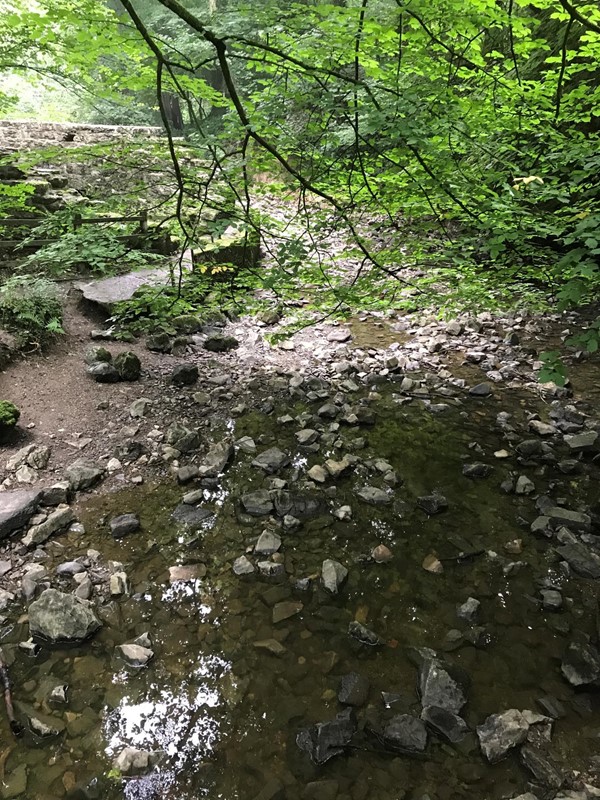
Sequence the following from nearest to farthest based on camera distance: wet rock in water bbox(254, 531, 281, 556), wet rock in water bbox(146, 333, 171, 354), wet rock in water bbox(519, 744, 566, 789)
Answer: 1. wet rock in water bbox(519, 744, 566, 789)
2. wet rock in water bbox(254, 531, 281, 556)
3. wet rock in water bbox(146, 333, 171, 354)

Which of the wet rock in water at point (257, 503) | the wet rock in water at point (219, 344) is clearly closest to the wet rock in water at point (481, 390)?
the wet rock in water at point (257, 503)

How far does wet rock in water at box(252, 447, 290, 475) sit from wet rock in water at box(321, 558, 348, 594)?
139 cm

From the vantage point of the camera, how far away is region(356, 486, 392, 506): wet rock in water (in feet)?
13.7

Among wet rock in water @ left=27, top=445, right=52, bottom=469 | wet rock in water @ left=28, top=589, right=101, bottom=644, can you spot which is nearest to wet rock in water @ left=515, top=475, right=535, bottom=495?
wet rock in water @ left=28, top=589, right=101, bottom=644

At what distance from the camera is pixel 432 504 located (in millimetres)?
4047

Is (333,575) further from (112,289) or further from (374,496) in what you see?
(112,289)

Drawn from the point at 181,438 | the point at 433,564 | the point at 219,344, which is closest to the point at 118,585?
the point at 181,438

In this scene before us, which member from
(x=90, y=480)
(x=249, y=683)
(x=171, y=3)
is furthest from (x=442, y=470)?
(x=171, y=3)

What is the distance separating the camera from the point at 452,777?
7.36 feet

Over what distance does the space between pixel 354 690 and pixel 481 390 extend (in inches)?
176

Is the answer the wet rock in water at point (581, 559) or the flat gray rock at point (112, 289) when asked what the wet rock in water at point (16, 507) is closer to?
the flat gray rock at point (112, 289)

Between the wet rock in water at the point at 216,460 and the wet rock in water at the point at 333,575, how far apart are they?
5.50ft

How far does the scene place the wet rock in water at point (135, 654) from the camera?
282cm

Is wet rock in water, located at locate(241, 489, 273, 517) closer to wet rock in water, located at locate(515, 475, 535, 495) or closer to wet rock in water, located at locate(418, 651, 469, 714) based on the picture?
wet rock in water, located at locate(418, 651, 469, 714)
